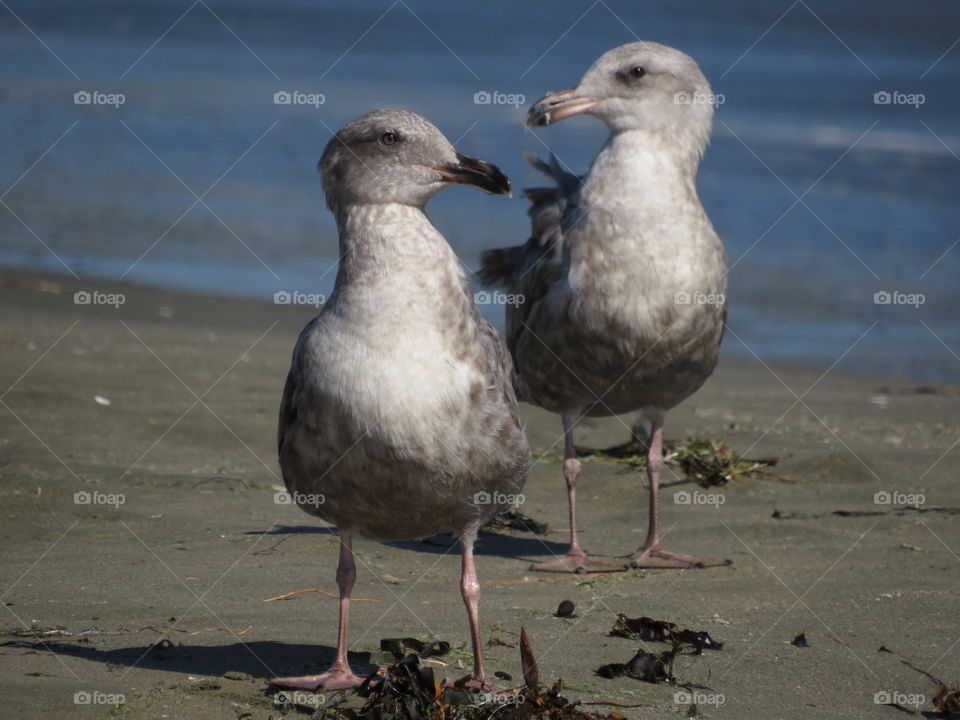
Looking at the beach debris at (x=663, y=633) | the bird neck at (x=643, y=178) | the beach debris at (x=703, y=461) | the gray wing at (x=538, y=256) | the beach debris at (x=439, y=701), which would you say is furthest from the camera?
the beach debris at (x=703, y=461)

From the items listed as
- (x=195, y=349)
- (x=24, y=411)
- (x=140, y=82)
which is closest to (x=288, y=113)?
(x=140, y=82)

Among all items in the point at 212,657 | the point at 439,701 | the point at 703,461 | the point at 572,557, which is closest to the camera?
the point at 439,701

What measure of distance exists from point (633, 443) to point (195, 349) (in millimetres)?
3907

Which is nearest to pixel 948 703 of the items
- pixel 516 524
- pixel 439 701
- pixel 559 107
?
pixel 439 701

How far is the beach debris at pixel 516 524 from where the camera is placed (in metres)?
7.64

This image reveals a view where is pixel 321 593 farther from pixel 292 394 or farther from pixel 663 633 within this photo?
pixel 663 633

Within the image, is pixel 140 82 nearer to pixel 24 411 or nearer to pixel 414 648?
pixel 24 411

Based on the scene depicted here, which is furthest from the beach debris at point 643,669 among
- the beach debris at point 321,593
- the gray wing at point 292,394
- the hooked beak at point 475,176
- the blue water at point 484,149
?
the blue water at point 484,149

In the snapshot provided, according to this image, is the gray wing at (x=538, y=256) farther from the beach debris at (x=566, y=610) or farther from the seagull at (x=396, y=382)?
the seagull at (x=396, y=382)

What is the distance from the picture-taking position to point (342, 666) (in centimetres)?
491

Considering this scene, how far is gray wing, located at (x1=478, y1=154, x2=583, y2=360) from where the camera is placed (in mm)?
7672

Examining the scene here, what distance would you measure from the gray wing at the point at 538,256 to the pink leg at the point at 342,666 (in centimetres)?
282

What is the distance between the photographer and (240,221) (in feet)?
56.7

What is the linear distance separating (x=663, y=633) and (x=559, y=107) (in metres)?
3.41
